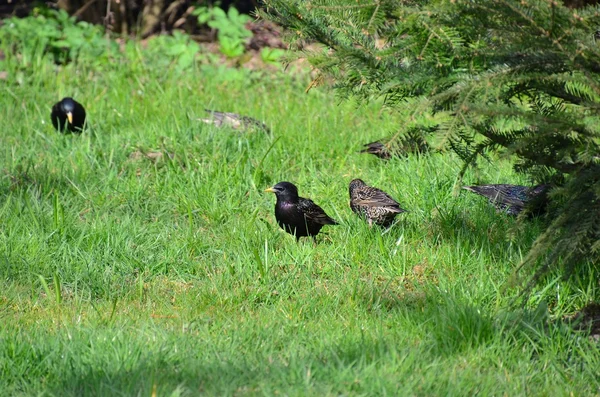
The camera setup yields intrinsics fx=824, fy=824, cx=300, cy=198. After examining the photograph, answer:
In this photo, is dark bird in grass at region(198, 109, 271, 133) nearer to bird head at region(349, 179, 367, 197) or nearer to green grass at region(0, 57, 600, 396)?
green grass at region(0, 57, 600, 396)

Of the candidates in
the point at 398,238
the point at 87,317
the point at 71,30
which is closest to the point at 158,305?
the point at 87,317

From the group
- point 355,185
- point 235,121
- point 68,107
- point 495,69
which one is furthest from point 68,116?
point 495,69

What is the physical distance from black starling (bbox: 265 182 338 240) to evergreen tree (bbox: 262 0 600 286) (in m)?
1.41

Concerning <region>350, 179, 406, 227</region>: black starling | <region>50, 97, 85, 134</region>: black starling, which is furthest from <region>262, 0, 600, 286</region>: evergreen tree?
<region>50, 97, 85, 134</region>: black starling

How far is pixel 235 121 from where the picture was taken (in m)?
7.70

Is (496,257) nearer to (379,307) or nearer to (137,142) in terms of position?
(379,307)

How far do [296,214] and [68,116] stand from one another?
3.17 metres

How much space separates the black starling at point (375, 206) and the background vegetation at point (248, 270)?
0.13m

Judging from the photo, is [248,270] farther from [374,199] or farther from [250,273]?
[374,199]

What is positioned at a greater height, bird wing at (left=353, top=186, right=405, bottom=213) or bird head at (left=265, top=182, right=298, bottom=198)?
bird wing at (left=353, top=186, right=405, bottom=213)

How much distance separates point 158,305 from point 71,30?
20.6ft

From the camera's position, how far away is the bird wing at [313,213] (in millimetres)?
5668

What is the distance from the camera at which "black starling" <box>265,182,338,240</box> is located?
18.5 ft

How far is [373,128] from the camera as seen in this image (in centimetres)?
794
